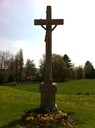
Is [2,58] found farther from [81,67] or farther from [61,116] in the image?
[61,116]

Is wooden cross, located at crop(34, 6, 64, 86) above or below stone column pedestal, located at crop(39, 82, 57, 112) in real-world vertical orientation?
above

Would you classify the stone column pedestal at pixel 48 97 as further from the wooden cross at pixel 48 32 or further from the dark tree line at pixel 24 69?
the dark tree line at pixel 24 69

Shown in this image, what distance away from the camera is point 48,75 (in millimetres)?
17734

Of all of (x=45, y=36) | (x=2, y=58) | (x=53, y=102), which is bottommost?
(x=53, y=102)

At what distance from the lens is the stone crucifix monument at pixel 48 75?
1730cm

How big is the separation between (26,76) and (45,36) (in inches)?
3537

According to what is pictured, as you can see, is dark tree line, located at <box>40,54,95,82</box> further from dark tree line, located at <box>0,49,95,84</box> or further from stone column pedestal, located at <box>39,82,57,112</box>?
stone column pedestal, located at <box>39,82,57,112</box>

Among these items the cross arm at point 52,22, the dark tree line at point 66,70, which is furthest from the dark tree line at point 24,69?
the cross arm at point 52,22

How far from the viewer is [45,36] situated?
60.1ft

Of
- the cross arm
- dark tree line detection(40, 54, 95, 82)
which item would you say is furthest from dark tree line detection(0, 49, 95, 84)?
the cross arm

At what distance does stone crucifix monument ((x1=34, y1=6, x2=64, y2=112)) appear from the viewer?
1730 cm

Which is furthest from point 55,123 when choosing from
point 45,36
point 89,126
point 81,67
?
point 81,67

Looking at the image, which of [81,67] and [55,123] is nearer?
[55,123]

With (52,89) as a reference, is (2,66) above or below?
above
